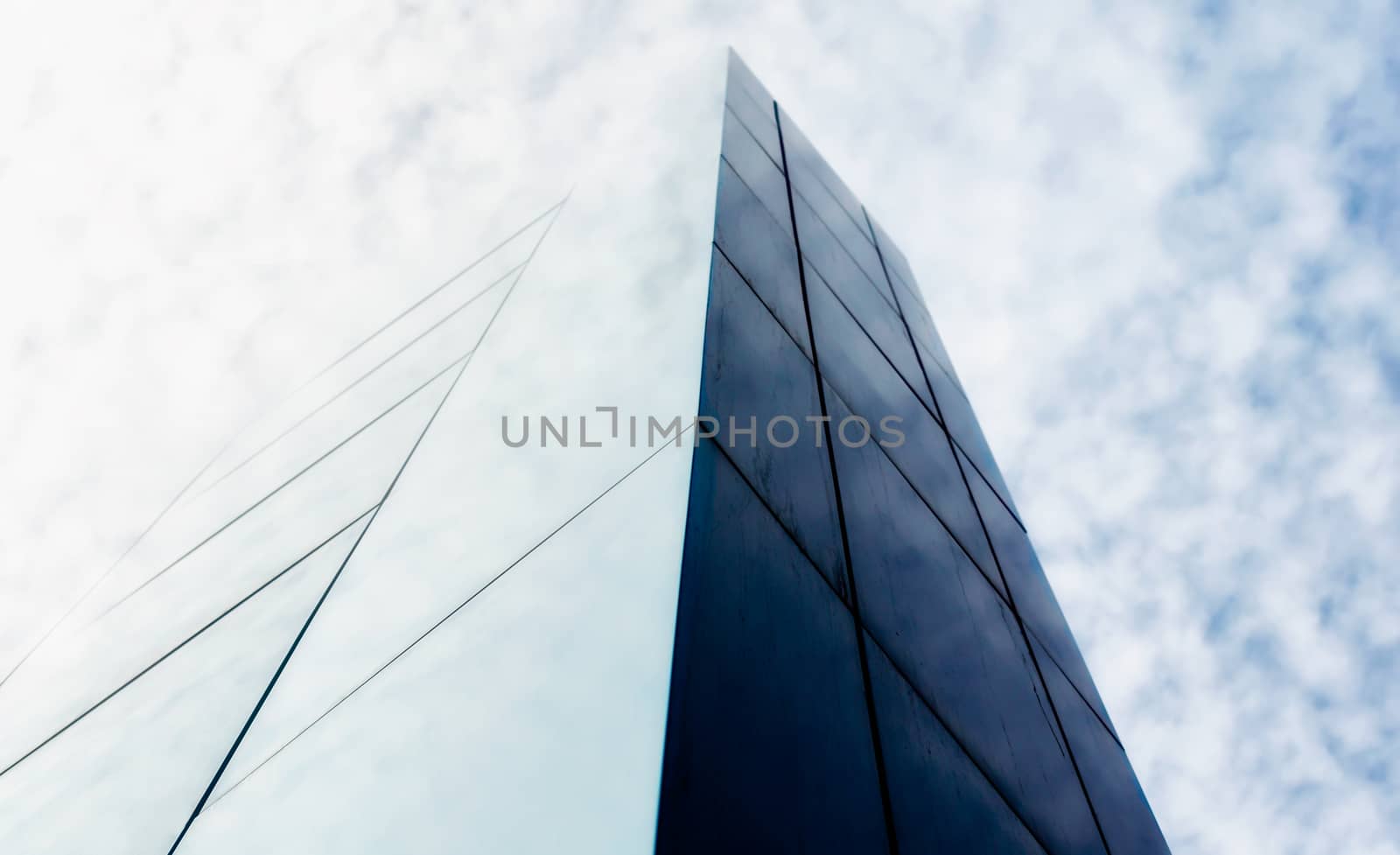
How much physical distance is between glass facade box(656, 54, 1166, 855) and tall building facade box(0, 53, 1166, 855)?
2 cm

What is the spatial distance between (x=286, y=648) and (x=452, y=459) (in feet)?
4.66

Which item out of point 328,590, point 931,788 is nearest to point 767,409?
point 931,788

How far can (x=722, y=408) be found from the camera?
13.9 feet

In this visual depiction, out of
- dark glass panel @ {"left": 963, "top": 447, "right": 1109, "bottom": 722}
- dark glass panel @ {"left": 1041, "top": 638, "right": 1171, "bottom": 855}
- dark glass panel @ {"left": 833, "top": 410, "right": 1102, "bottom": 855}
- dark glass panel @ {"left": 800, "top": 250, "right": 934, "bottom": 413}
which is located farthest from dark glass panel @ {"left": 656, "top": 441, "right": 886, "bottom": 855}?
dark glass panel @ {"left": 963, "top": 447, "right": 1109, "bottom": 722}

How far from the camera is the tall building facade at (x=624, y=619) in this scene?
113 inches

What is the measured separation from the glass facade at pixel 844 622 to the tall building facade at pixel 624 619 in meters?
0.02

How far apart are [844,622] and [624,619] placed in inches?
52.0

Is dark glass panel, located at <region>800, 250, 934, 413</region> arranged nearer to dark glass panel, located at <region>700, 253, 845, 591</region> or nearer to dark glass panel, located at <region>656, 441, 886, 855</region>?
dark glass panel, located at <region>700, 253, 845, 591</region>

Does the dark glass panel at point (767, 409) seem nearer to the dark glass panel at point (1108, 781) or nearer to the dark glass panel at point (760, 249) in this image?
the dark glass panel at point (760, 249)

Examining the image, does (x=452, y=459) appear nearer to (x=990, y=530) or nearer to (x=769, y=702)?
(x=769, y=702)

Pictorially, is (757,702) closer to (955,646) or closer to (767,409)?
(767,409)

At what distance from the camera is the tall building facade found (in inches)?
113

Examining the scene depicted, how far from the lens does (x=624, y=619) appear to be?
312 cm

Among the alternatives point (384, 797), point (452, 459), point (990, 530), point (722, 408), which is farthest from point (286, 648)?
point (990, 530)
